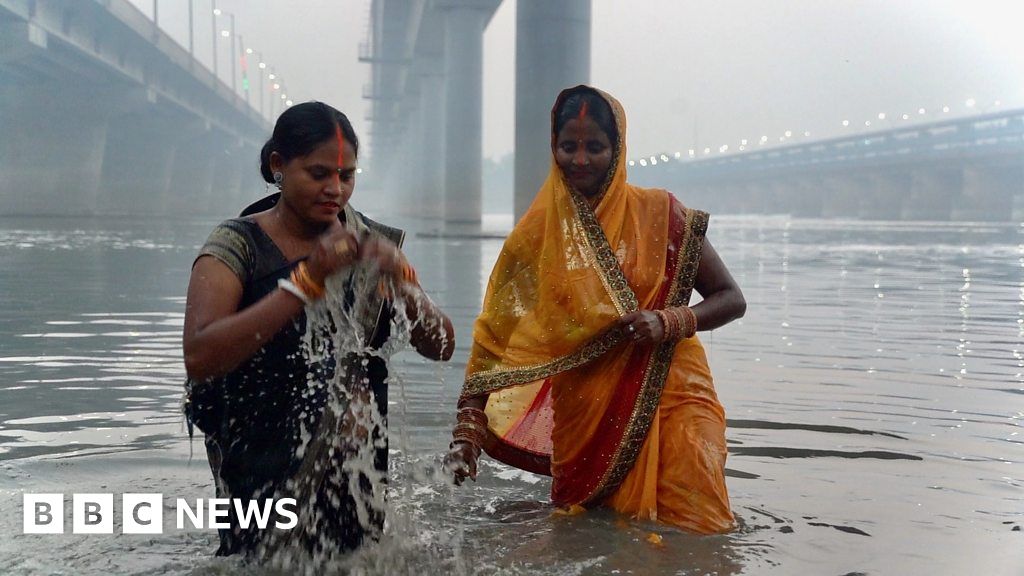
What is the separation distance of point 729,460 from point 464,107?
43.7 m

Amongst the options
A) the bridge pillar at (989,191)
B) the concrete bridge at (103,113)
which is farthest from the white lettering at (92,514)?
the bridge pillar at (989,191)

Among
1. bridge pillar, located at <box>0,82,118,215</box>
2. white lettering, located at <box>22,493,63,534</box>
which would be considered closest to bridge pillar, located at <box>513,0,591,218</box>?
white lettering, located at <box>22,493,63,534</box>

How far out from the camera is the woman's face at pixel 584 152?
4066 mm

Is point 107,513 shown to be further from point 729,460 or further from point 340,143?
point 729,460

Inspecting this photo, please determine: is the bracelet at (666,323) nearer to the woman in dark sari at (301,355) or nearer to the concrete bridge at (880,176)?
the woman in dark sari at (301,355)

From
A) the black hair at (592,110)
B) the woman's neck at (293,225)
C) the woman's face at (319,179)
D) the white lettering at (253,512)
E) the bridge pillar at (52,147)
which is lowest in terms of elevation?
the white lettering at (253,512)

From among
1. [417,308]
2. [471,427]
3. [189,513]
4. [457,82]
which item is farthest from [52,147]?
[417,308]

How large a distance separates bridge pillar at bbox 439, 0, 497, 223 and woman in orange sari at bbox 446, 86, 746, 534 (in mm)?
41565

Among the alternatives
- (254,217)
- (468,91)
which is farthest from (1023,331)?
(468,91)

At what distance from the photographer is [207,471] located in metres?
4.96

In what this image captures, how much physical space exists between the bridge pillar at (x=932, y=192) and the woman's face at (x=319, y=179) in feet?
217

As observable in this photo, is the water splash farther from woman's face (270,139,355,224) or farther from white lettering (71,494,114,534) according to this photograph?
white lettering (71,494,114,534)

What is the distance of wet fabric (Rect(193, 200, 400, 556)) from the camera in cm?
314

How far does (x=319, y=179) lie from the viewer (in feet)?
10.3
